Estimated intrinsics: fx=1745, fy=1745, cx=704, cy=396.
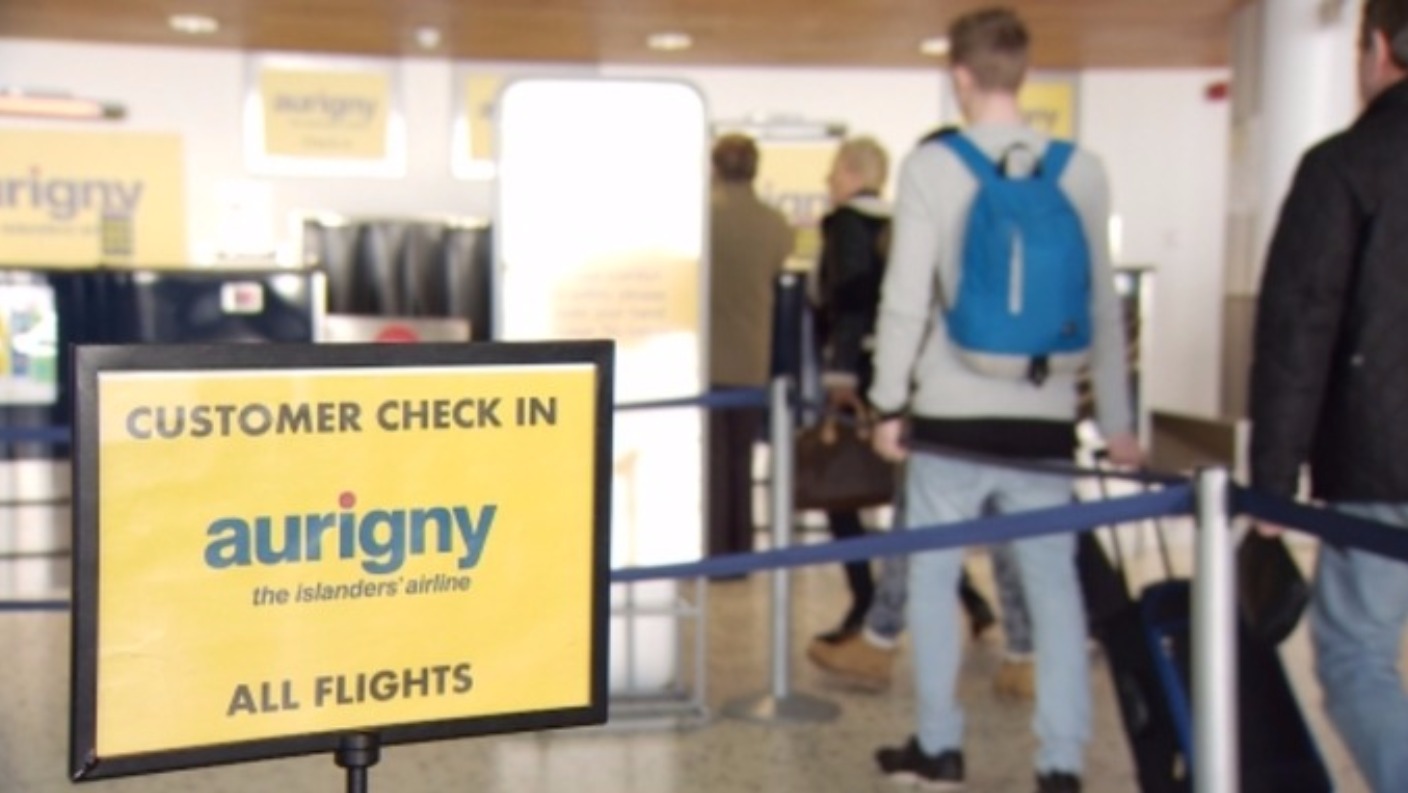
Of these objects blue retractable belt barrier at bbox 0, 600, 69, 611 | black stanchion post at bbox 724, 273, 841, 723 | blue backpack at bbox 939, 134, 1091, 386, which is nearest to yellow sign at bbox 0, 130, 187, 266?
black stanchion post at bbox 724, 273, 841, 723

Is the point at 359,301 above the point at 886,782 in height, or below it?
above

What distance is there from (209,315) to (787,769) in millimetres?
2865

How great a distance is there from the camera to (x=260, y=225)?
10078 millimetres

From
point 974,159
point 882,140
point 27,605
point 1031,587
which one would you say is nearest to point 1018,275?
point 974,159

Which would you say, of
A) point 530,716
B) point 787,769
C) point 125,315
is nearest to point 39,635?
point 125,315

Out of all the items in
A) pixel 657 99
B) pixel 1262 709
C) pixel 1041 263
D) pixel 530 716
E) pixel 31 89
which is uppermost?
pixel 31 89

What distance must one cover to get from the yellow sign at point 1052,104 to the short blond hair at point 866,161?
5.55 m

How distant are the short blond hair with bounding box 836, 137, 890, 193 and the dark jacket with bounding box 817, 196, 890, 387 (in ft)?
Answer: 0.28

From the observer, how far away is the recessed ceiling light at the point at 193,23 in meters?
8.61

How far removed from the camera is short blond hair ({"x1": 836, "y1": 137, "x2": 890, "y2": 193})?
16.9ft

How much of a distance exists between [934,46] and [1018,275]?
625cm

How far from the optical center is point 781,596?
4.48 metres

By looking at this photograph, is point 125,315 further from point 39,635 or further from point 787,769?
point 787,769

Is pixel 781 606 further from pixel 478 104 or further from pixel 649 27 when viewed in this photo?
pixel 478 104
